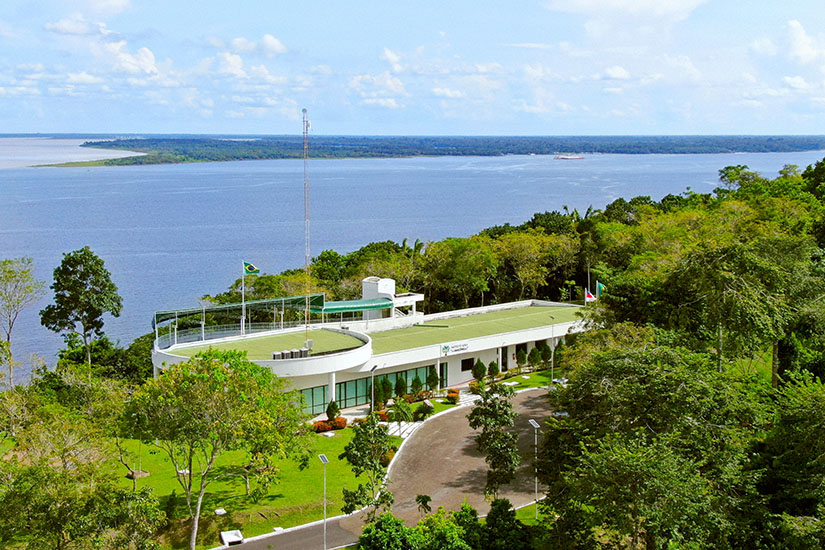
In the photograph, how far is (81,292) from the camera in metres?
59.5

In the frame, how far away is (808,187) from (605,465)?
6390cm

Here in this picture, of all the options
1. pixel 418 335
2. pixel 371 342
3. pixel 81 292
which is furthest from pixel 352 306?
pixel 81 292

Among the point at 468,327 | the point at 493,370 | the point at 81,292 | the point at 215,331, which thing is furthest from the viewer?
the point at 81,292

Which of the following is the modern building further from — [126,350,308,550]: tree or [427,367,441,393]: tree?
[126,350,308,550]: tree

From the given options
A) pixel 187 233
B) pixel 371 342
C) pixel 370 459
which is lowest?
pixel 187 233

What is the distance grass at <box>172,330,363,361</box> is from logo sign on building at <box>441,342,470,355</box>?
5.80 m

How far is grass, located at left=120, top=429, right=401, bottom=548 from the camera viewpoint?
31.5m

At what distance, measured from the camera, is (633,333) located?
125 feet

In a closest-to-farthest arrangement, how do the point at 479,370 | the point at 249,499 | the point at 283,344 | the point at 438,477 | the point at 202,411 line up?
the point at 202,411
the point at 249,499
the point at 438,477
the point at 283,344
the point at 479,370

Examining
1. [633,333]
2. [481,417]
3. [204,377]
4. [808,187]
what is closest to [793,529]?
[481,417]

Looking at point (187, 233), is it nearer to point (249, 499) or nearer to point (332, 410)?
point (332, 410)

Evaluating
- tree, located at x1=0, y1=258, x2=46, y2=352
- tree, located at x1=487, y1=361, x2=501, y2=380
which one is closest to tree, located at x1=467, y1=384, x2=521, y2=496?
tree, located at x1=487, y1=361, x2=501, y2=380

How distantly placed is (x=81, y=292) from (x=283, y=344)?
2024 cm

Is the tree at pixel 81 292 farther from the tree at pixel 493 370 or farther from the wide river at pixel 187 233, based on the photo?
the tree at pixel 493 370
